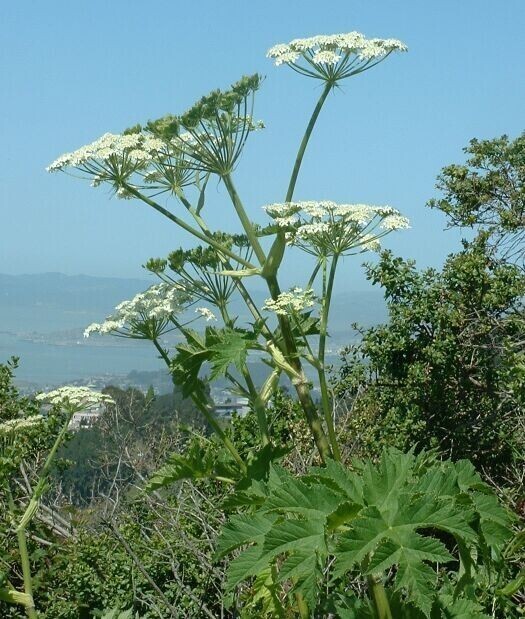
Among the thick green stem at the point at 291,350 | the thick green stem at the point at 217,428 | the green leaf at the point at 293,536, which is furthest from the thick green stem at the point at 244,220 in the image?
the green leaf at the point at 293,536

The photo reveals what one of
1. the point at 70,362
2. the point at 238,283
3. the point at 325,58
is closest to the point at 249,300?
the point at 238,283

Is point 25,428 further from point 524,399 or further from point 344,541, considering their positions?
point 524,399

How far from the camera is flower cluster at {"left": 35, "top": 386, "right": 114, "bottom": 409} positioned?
4242 mm

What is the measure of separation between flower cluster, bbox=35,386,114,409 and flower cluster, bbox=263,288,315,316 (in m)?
1.08

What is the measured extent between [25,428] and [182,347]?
1176mm

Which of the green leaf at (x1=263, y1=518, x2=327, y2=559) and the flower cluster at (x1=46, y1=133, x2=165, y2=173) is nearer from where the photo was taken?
the green leaf at (x1=263, y1=518, x2=327, y2=559)

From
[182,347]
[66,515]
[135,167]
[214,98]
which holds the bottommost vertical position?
[66,515]

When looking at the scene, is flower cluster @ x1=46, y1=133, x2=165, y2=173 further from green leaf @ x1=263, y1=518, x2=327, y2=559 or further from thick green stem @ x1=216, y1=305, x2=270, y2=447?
green leaf @ x1=263, y1=518, x2=327, y2=559

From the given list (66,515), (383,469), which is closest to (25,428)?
(383,469)

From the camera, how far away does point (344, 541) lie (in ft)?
8.52

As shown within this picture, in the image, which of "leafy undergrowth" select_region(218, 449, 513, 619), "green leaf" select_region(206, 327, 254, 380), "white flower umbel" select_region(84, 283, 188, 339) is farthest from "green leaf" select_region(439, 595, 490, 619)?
"white flower umbel" select_region(84, 283, 188, 339)

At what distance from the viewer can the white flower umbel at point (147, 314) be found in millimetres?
4152

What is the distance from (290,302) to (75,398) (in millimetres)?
1259

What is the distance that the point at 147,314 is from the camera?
164 inches
